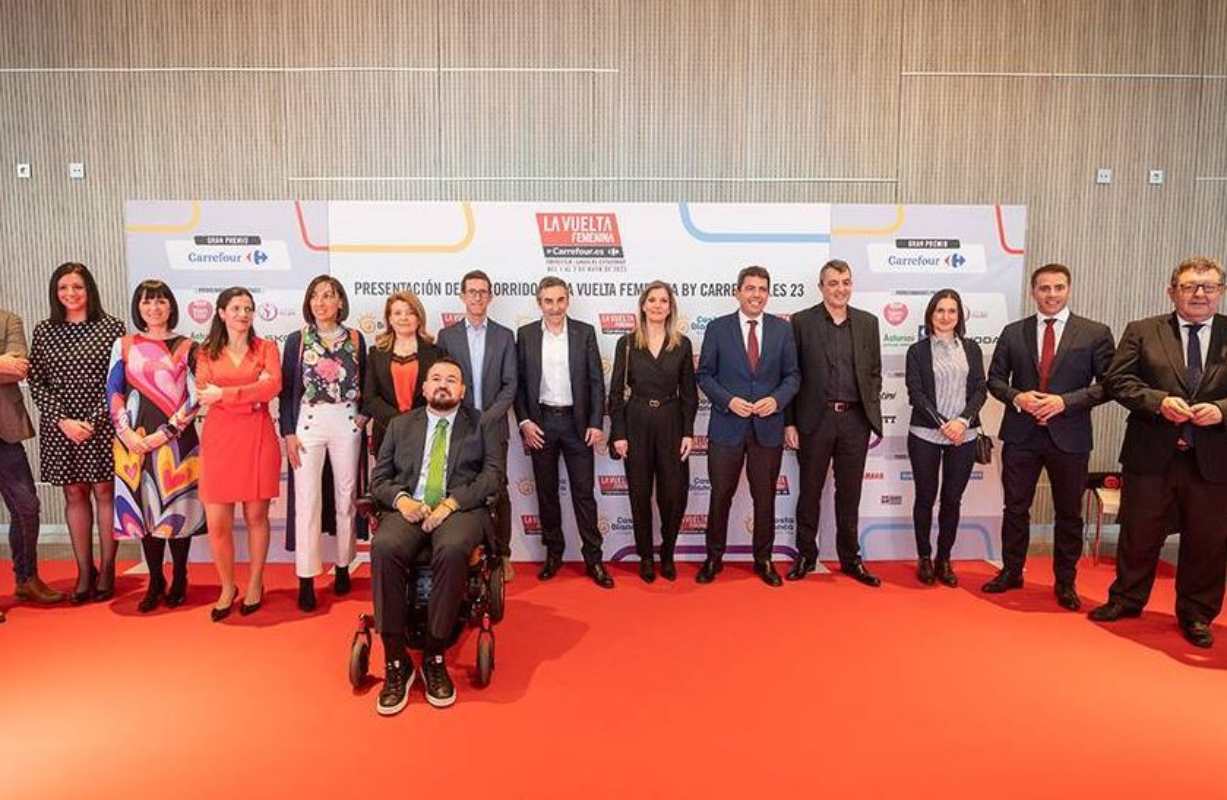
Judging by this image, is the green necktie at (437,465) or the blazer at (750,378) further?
the blazer at (750,378)

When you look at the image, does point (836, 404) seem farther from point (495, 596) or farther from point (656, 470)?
point (495, 596)

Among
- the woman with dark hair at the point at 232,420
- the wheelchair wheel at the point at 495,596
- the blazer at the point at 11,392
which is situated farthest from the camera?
the blazer at the point at 11,392

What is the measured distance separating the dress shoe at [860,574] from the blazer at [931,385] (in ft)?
3.06

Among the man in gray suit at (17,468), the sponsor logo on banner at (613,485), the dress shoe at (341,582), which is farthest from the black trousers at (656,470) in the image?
the man in gray suit at (17,468)

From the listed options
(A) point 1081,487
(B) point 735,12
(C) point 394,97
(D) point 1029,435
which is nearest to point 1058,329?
(D) point 1029,435

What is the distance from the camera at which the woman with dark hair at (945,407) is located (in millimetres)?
4312

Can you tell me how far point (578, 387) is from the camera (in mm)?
4367

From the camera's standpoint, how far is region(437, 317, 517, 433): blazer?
4273mm

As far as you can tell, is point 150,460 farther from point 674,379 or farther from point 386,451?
point 674,379

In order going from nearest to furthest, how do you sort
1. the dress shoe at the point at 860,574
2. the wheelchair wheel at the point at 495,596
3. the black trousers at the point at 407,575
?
1. the black trousers at the point at 407,575
2. the wheelchair wheel at the point at 495,596
3. the dress shoe at the point at 860,574

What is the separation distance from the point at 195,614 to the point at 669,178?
3.92 meters

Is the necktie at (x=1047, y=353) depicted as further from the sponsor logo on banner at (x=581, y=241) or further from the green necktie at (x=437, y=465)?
the green necktie at (x=437, y=465)

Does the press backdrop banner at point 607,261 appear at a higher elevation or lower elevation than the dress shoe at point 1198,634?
higher

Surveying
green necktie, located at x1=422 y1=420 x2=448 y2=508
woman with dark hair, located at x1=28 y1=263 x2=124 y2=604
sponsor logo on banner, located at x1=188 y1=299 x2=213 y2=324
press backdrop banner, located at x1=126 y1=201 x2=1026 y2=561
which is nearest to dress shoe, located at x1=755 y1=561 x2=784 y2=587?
press backdrop banner, located at x1=126 y1=201 x2=1026 y2=561
